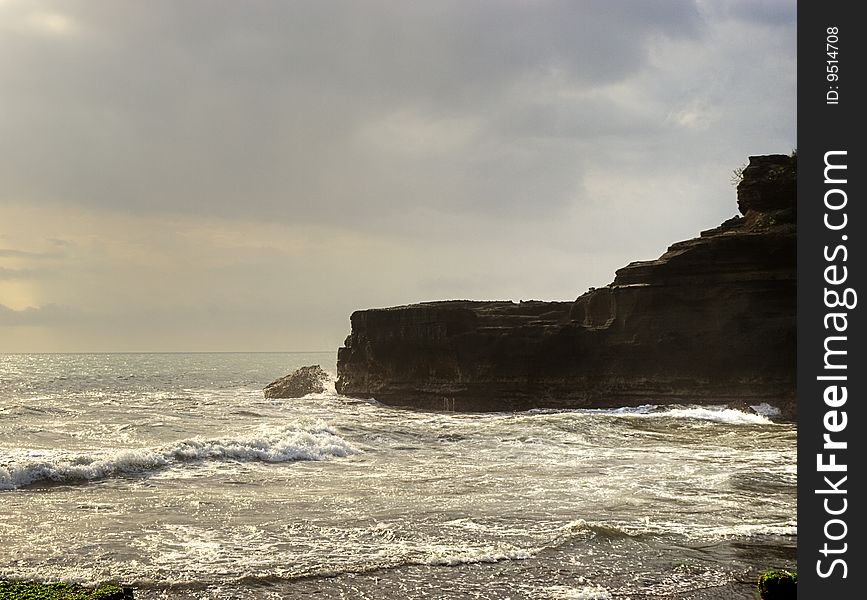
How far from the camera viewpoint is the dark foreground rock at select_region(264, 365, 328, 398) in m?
64.6

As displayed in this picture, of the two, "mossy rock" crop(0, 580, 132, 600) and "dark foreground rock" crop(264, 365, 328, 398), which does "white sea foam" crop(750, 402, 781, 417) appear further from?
"dark foreground rock" crop(264, 365, 328, 398)

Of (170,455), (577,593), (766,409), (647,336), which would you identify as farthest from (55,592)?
(647,336)

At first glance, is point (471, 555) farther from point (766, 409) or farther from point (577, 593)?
point (766, 409)

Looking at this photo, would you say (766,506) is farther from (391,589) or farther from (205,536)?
(205,536)

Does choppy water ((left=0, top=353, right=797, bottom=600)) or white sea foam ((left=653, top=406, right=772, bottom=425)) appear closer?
choppy water ((left=0, top=353, right=797, bottom=600))

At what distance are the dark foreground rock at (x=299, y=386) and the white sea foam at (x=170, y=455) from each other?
127 ft

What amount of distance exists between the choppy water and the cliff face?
15.7 meters

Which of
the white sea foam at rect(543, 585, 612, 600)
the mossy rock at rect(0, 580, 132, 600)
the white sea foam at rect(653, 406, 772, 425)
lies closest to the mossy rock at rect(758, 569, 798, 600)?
the white sea foam at rect(543, 585, 612, 600)

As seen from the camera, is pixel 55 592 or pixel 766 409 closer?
pixel 55 592

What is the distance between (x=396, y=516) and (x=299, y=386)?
54.7m

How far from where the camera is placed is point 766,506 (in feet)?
45.9

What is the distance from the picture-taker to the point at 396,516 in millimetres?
13031

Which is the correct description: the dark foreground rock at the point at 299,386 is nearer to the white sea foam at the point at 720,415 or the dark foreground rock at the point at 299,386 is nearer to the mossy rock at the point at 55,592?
the white sea foam at the point at 720,415

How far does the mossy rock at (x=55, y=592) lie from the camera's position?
7.63 meters
